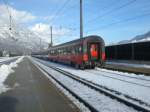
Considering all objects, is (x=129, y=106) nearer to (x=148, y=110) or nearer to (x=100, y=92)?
(x=148, y=110)

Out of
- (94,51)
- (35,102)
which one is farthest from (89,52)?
(35,102)

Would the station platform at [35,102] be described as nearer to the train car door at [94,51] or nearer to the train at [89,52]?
the train at [89,52]

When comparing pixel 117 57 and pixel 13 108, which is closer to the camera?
pixel 13 108

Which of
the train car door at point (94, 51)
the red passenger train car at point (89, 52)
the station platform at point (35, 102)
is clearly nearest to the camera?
the station platform at point (35, 102)

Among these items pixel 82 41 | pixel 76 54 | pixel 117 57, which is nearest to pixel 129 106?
pixel 82 41

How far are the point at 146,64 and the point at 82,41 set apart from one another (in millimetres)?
9146

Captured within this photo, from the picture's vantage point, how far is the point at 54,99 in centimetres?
1138

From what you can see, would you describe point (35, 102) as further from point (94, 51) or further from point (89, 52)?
point (94, 51)

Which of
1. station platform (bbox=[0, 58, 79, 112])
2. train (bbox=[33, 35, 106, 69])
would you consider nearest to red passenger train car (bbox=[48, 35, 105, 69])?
train (bbox=[33, 35, 106, 69])

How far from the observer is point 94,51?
96.3ft

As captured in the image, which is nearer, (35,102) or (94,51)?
(35,102)

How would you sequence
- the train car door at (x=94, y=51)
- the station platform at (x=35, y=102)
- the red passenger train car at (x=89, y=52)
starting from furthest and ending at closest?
the train car door at (x=94, y=51) → the red passenger train car at (x=89, y=52) → the station platform at (x=35, y=102)

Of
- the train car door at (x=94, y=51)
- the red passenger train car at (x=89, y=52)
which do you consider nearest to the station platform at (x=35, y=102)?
the red passenger train car at (x=89, y=52)

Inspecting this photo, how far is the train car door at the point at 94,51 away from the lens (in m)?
28.8
